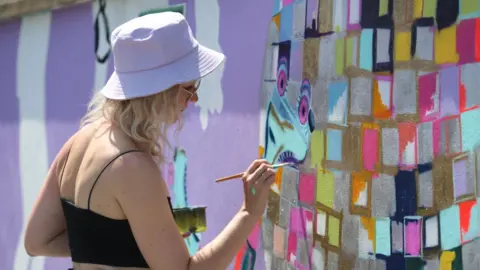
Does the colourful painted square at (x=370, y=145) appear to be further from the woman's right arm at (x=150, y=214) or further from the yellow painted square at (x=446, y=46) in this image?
the woman's right arm at (x=150, y=214)

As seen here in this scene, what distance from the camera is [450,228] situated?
237 centimetres

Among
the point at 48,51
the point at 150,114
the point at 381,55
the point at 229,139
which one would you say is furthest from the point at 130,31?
the point at 48,51

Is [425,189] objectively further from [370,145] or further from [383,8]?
[383,8]

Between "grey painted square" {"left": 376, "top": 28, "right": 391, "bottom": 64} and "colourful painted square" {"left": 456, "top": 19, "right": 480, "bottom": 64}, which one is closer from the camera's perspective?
"colourful painted square" {"left": 456, "top": 19, "right": 480, "bottom": 64}

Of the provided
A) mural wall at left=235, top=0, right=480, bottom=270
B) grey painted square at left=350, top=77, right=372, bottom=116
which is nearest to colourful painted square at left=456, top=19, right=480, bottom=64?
mural wall at left=235, top=0, right=480, bottom=270

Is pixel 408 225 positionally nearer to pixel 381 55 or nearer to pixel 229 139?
pixel 381 55

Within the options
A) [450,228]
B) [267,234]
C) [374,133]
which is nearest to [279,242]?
[267,234]

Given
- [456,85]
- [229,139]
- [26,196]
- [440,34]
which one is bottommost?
[26,196]

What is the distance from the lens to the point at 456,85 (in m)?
2.35

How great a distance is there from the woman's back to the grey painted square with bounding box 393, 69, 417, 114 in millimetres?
919

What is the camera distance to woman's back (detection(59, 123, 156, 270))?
199 centimetres

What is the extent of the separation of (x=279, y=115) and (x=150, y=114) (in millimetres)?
1041

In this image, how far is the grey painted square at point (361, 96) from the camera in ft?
8.44

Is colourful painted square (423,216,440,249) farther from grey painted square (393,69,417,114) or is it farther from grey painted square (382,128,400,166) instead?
grey painted square (393,69,417,114)
